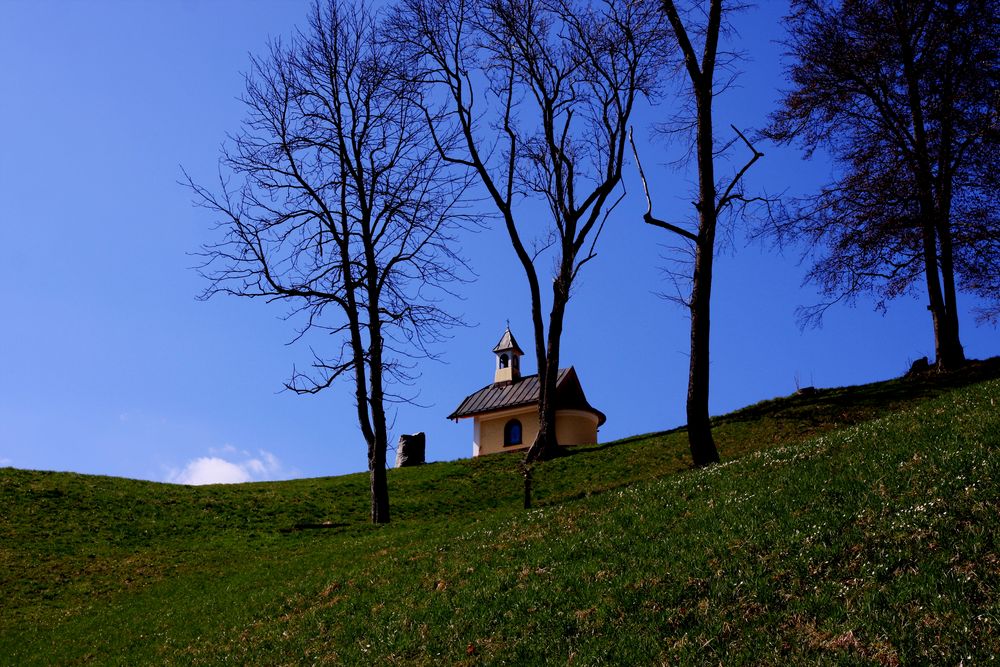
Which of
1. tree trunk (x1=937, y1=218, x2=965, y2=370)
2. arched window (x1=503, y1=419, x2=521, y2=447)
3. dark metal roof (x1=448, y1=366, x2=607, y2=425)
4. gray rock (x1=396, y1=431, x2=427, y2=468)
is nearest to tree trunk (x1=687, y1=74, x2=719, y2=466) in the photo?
tree trunk (x1=937, y1=218, x2=965, y2=370)

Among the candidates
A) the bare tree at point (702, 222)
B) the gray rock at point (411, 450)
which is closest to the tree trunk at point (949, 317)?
the bare tree at point (702, 222)

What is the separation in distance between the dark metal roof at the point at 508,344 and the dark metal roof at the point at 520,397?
2.53 m

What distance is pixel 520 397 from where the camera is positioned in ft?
174

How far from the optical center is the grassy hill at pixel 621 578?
8.84 m

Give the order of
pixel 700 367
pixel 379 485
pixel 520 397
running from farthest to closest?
pixel 520 397
pixel 379 485
pixel 700 367

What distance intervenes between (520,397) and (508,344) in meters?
5.66

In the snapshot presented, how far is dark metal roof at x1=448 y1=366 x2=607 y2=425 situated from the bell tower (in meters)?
0.61

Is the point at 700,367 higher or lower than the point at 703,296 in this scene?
lower

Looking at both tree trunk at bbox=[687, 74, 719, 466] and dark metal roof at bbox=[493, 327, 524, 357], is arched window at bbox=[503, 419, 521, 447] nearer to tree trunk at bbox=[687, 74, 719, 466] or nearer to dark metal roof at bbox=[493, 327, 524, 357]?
dark metal roof at bbox=[493, 327, 524, 357]

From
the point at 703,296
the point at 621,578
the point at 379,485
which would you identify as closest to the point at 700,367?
the point at 703,296

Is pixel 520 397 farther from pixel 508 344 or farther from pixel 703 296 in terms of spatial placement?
pixel 703 296

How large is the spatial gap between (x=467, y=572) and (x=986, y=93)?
93.2 ft

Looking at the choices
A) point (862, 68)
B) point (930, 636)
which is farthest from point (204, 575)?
point (862, 68)

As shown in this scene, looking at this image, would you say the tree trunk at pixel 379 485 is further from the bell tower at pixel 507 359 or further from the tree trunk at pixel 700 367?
the bell tower at pixel 507 359
